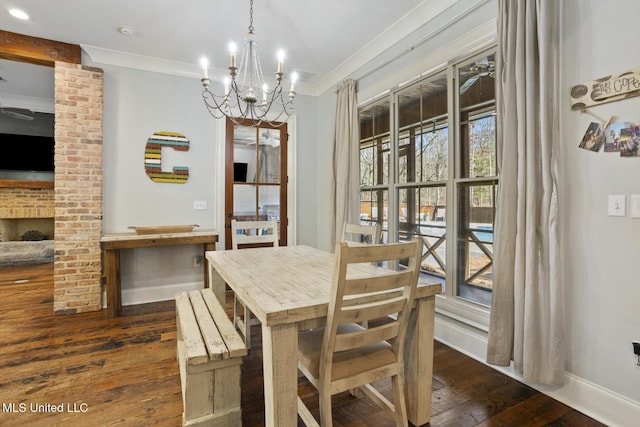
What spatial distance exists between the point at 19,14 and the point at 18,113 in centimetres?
362

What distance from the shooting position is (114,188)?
351 centimetres

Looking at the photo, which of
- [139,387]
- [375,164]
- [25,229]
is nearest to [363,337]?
[139,387]

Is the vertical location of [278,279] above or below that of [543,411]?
above

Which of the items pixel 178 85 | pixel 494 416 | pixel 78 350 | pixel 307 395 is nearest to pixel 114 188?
pixel 178 85

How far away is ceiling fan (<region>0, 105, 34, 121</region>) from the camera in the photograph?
205 inches

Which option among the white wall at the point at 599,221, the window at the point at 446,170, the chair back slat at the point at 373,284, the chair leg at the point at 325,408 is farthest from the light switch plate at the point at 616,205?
the chair leg at the point at 325,408

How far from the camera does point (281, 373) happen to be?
1.22 m

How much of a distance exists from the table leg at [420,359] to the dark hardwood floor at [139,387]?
0.12m

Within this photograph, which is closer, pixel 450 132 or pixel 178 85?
pixel 450 132

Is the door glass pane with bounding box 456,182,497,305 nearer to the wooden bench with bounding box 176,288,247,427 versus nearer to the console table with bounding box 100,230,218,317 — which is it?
the wooden bench with bounding box 176,288,247,427

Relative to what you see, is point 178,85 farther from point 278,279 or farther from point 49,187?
point 49,187

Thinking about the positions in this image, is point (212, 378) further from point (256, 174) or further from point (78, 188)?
point (256, 174)

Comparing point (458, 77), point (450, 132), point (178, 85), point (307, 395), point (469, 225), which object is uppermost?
point (178, 85)

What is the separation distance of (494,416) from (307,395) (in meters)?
1.03
